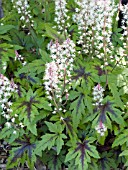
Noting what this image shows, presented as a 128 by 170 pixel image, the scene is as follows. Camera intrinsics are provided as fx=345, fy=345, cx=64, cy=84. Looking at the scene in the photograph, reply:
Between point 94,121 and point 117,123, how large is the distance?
0.26 meters

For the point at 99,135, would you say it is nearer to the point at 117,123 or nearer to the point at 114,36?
the point at 117,123

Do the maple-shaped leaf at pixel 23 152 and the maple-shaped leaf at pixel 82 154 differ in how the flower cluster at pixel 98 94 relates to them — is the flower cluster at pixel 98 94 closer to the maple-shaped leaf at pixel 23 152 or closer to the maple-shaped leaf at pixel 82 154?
the maple-shaped leaf at pixel 82 154

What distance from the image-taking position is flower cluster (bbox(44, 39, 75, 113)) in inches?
105

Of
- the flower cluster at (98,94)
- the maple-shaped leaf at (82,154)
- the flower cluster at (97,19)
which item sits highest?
the flower cluster at (97,19)

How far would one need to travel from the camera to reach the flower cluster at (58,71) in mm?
2678

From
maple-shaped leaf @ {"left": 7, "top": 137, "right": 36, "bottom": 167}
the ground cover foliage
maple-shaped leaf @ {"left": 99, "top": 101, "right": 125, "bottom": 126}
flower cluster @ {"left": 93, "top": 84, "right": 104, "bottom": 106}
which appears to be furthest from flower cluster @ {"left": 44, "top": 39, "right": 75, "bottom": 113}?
maple-shaped leaf @ {"left": 7, "top": 137, "right": 36, "bottom": 167}

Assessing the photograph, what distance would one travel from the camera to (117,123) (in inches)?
128

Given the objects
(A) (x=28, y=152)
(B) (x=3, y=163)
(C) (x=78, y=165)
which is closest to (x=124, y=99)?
(C) (x=78, y=165)

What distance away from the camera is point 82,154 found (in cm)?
314

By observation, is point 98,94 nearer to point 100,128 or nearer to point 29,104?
point 100,128

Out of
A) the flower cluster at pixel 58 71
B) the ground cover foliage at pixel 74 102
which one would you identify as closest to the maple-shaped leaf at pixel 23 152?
the ground cover foliage at pixel 74 102

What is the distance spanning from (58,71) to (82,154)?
82cm

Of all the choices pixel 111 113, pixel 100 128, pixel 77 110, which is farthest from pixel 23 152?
pixel 111 113

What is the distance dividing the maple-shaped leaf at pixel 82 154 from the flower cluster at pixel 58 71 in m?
0.41
